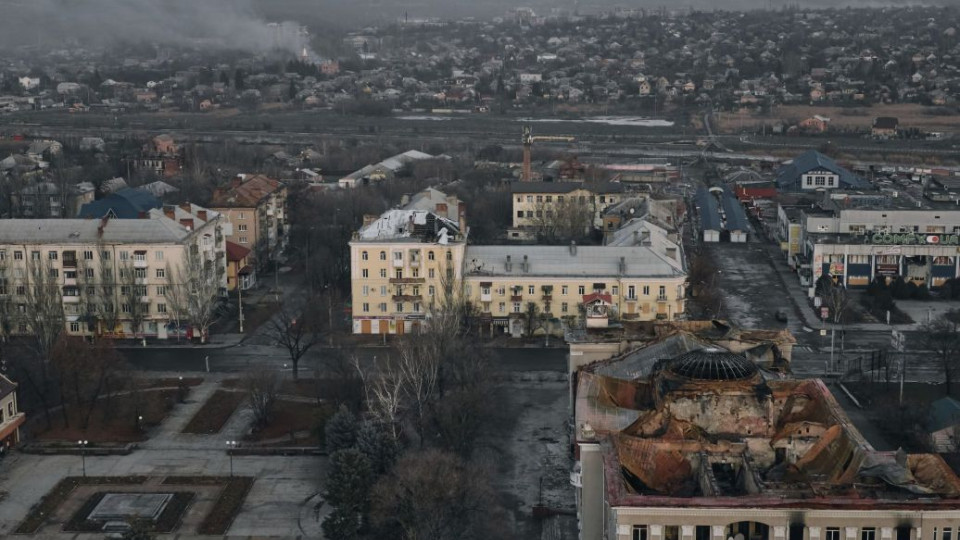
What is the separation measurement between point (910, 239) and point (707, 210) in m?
9.71

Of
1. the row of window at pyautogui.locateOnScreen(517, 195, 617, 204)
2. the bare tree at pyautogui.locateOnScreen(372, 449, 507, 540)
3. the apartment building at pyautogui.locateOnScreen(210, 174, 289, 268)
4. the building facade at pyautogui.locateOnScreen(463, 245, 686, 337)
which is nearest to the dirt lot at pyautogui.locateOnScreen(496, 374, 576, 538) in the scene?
the bare tree at pyautogui.locateOnScreen(372, 449, 507, 540)

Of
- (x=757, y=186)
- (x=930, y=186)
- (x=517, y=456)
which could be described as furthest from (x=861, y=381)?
(x=757, y=186)

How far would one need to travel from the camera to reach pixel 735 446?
14.0m

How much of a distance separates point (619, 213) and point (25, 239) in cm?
1508

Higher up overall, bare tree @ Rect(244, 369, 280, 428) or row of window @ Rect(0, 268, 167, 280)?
row of window @ Rect(0, 268, 167, 280)

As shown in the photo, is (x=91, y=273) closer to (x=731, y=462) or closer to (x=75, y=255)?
(x=75, y=255)

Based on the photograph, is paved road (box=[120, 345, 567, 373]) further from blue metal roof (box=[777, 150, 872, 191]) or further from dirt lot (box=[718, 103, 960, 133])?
dirt lot (box=[718, 103, 960, 133])

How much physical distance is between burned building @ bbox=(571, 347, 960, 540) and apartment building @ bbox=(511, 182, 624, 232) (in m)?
19.4

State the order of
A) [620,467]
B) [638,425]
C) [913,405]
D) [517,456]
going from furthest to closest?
[913,405]
[517,456]
[638,425]
[620,467]

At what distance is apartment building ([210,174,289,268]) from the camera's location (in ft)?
107

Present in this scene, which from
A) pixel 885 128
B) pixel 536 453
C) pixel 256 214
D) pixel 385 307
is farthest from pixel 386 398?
pixel 885 128

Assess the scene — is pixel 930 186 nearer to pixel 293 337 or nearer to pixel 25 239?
pixel 293 337

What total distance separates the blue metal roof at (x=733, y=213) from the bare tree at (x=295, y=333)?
614 inches

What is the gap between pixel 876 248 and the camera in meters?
30.5
